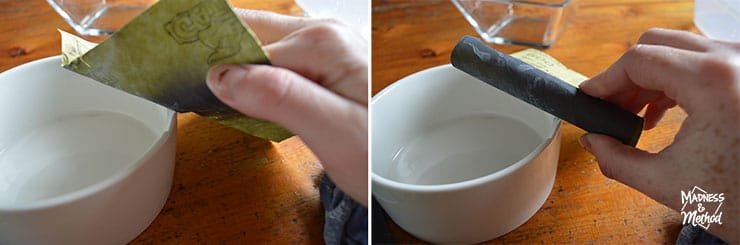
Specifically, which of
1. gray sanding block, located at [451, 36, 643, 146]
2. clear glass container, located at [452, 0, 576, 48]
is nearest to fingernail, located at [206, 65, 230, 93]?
gray sanding block, located at [451, 36, 643, 146]

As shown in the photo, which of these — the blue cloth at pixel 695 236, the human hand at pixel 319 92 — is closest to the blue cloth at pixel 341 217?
the human hand at pixel 319 92

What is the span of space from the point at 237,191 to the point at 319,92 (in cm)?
10

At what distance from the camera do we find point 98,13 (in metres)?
0.42

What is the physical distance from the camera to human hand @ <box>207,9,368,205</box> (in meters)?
0.20

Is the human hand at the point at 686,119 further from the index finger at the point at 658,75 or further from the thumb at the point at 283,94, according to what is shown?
the thumb at the point at 283,94

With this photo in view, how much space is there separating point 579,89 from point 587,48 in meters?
0.13

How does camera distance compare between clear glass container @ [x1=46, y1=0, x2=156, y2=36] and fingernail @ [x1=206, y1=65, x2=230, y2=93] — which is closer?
fingernail @ [x1=206, y1=65, x2=230, y2=93]

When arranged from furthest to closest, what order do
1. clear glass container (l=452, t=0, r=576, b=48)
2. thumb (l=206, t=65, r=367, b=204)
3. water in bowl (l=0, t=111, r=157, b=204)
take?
clear glass container (l=452, t=0, r=576, b=48)
water in bowl (l=0, t=111, r=157, b=204)
thumb (l=206, t=65, r=367, b=204)

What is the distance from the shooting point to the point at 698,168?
0.22 metres

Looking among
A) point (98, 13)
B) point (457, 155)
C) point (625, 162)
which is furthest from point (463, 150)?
point (98, 13)

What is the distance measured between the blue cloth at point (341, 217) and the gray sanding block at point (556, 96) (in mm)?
77

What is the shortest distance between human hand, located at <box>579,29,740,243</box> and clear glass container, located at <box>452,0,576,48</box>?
15 cm

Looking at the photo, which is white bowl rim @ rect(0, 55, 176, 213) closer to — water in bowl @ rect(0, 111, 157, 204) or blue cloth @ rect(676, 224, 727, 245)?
water in bowl @ rect(0, 111, 157, 204)

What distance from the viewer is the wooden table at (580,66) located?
27cm
